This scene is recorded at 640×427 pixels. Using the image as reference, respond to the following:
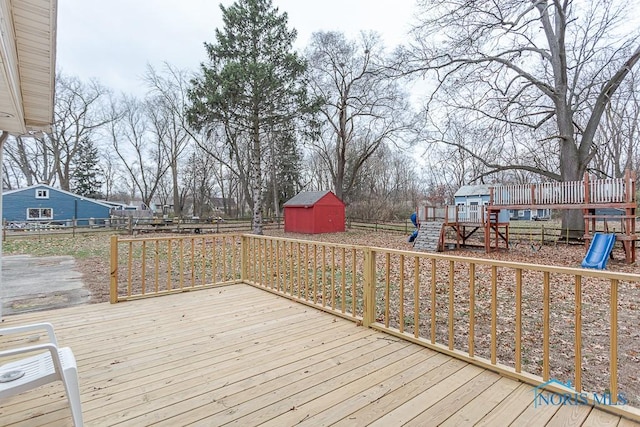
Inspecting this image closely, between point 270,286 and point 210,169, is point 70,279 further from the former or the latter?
point 210,169

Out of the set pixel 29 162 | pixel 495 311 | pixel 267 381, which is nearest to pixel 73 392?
pixel 267 381

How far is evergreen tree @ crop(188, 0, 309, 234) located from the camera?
13.2 m

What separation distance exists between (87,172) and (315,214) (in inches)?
885

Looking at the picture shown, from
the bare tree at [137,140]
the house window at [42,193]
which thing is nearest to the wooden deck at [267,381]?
the house window at [42,193]

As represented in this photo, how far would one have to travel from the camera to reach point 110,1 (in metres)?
7.79

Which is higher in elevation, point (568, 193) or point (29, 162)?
point (29, 162)

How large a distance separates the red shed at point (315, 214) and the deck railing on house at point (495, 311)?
9.85 meters

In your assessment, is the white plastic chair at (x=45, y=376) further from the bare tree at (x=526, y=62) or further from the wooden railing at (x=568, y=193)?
the bare tree at (x=526, y=62)

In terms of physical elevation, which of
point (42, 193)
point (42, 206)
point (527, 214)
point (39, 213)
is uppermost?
point (42, 193)

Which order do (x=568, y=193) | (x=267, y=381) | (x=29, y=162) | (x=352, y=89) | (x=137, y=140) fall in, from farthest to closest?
(x=137, y=140)
(x=29, y=162)
(x=352, y=89)
(x=568, y=193)
(x=267, y=381)

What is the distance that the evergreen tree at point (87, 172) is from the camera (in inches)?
1034

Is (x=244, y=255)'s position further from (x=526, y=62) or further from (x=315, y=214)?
(x=526, y=62)

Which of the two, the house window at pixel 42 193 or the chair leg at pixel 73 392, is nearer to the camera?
the chair leg at pixel 73 392

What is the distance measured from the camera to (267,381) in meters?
2.29
